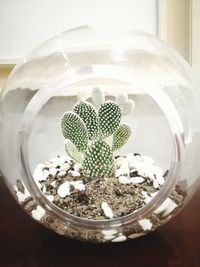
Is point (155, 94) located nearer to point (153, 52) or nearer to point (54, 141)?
point (153, 52)

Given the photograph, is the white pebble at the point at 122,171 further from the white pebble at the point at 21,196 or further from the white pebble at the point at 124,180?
the white pebble at the point at 21,196

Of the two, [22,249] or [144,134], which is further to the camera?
[144,134]

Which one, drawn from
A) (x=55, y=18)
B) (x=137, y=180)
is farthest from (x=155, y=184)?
(x=55, y=18)

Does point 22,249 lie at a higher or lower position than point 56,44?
lower

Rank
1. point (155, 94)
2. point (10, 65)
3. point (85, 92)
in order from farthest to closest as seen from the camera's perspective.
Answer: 1. point (10, 65)
2. point (85, 92)
3. point (155, 94)

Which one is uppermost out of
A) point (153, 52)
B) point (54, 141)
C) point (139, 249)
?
point (153, 52)

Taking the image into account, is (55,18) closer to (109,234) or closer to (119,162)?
(119,162)


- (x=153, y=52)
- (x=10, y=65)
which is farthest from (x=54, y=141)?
(x=10, y=65)

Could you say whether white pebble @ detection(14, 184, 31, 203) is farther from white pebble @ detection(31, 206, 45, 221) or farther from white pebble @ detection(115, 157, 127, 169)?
white pebble @ detection(115, 157, 127, 169)
